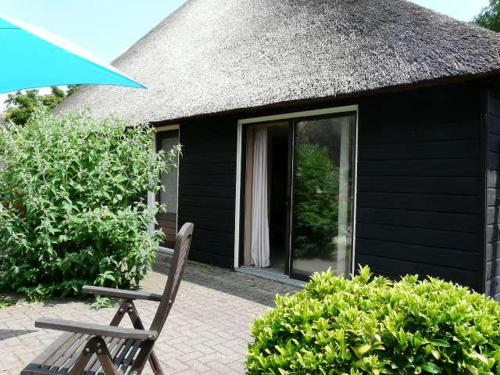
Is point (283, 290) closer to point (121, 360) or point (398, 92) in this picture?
point (398, 92)

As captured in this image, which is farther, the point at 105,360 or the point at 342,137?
the point at 342,137

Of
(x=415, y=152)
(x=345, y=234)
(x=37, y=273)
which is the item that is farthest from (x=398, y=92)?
(x=37, y=273)

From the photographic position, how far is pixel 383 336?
1597 mm

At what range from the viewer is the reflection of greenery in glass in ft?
17.4

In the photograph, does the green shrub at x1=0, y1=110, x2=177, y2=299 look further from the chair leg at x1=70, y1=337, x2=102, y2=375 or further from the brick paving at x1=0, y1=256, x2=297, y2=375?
the chair leg at x1=70, y1=337, x2=102, y2=375

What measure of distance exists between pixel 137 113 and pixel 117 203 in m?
3.25

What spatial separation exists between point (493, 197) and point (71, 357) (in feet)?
12.6

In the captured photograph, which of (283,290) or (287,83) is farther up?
(287,83)

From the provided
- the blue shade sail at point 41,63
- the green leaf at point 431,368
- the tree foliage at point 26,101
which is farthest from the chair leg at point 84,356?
the tree foliage at point 26,101

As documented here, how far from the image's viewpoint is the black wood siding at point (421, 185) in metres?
4.10

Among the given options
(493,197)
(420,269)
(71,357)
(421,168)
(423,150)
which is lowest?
(71,357)

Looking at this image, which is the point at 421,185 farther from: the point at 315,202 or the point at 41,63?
the point at 41,63

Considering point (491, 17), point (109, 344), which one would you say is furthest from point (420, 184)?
point (491, 17)

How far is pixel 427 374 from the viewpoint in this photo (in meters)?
1.59
